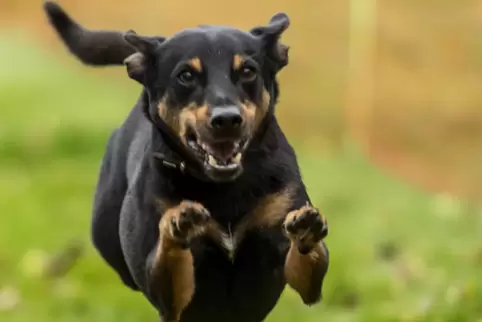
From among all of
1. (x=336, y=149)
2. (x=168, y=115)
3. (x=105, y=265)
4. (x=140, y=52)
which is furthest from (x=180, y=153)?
(x=336, y=149)

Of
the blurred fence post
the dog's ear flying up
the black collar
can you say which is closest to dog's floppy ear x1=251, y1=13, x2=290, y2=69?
the black collar

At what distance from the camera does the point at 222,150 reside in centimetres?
343

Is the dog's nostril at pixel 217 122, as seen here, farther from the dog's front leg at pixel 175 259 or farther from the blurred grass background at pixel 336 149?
the blurred grass background at pixel 336 149

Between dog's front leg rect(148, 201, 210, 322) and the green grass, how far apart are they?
2.07m

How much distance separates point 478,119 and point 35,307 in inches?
263

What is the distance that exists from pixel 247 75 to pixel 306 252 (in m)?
0.60

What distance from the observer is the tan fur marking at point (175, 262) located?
3320 millimetres

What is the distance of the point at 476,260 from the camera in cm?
691

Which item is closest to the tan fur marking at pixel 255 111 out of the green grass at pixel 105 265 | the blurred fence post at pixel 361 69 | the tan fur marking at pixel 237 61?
the tan fur marking at pixel 237 61

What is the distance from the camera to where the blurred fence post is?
1219 cm

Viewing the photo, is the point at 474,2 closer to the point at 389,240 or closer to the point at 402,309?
the point at 389,240

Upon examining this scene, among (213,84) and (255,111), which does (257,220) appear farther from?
(213,84)

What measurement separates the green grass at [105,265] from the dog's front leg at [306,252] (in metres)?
1.92

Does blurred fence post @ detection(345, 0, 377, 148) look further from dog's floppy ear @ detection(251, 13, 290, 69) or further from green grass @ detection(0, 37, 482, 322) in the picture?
dog's floppy ear @ detection(251, 13, 290, 69)
